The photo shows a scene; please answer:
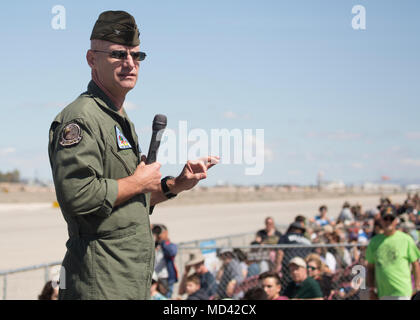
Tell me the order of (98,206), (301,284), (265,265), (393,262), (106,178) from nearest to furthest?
(98,206)
(106,178)
(301,284)
(393,262)
(265,265)

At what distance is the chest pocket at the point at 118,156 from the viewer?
253cm

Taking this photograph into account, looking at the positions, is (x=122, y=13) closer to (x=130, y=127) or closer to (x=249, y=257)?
(x=130, y=127)

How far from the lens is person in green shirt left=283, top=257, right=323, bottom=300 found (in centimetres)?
724

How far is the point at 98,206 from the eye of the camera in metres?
2.38

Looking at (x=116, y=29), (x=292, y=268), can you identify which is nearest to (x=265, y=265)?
(x=292, y=268)

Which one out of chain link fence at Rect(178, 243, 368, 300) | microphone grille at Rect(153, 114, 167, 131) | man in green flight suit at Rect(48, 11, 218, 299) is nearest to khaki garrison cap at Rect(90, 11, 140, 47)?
man in green flight suit at Rect(48, 11, 218, 299)

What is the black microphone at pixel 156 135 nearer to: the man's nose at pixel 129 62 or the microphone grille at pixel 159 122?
the microphone grille at pixel 159 122

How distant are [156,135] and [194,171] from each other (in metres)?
0.26

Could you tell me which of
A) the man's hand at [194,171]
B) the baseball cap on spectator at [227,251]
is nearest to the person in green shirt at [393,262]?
the baseball cap on spectator at [227,251]

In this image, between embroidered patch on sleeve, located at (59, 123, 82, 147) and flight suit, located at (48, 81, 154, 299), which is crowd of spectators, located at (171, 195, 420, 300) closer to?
flight suit, located at (48, 81, 154, 299)

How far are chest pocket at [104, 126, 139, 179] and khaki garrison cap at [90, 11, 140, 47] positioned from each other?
1.35 feet

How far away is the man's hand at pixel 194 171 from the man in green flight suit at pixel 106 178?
237 mm

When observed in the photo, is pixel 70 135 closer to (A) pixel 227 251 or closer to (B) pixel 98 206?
(B) pixel 98 206
